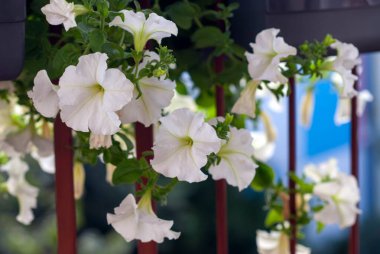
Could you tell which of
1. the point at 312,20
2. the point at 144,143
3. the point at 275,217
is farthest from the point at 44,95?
the point at 275,217

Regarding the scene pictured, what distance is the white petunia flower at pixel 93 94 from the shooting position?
648 millimetres

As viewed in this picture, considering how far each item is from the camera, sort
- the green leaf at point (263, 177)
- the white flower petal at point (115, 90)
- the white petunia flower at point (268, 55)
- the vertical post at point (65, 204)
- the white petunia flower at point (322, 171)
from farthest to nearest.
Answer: the white petunia flower at point (322, 171) → the green leaf at point (263, 177) → the vertical post at point (65, 204) → the white petunia flower at point (268, 55) → the white flower petal at point (115, 90)

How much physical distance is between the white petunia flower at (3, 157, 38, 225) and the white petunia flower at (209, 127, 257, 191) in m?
0.35

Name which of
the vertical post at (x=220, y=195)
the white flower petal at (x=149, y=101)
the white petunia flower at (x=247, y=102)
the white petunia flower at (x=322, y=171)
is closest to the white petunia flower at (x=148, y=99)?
the white flower petal at (x=149, y=101)

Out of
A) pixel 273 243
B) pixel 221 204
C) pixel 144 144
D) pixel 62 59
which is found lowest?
pixel 273 243

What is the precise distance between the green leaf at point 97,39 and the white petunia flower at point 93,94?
0.02 m

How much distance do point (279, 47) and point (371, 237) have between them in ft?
7.66

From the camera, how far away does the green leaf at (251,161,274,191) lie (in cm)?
100

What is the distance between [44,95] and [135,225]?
0.41ft

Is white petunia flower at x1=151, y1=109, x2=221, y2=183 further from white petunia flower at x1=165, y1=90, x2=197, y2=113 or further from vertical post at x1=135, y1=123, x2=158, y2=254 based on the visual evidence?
white petunia flower at x1=165, y1=90, x2=197, y2=113

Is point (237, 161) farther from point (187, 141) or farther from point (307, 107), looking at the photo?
point (307, 107)

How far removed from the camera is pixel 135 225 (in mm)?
710

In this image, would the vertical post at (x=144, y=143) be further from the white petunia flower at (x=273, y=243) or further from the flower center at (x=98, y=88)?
the white petunia flower at (x=273, y=243)

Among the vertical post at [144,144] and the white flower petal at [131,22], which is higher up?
the white flower petal at [131,22]
